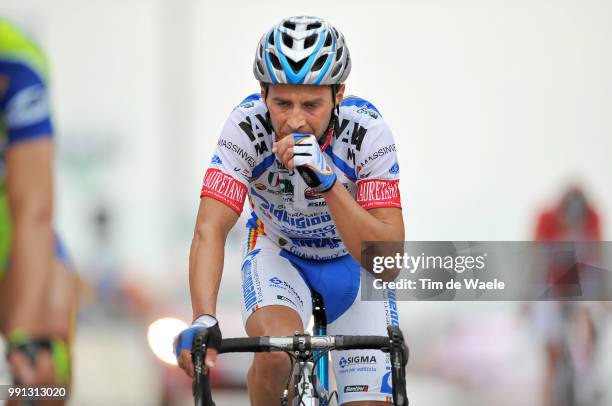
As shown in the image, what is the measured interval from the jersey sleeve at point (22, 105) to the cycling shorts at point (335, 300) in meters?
1.12

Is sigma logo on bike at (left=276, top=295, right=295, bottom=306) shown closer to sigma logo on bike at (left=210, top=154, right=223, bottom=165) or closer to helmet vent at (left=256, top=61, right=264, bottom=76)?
sigma logo on bike at (left=210, top=154, right=223, bottom=165)

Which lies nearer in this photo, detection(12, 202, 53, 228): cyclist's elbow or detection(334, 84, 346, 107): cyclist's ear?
detection(12, 202, 53, 228): cyclist's elbow

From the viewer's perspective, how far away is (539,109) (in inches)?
433

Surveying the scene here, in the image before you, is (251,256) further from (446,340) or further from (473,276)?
(446,340)

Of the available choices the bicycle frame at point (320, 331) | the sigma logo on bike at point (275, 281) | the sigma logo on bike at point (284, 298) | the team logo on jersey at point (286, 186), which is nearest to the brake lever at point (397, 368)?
the bicycle frame at point (320, 331)

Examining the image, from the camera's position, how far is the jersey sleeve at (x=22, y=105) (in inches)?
174

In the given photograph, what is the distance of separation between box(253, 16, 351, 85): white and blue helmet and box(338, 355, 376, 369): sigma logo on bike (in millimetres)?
1076

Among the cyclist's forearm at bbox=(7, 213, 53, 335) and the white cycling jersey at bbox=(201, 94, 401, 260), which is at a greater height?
the white cycling jersey at bbox=(201, 94, 401, 260)

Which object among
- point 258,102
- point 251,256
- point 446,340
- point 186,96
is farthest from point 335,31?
point 186,96

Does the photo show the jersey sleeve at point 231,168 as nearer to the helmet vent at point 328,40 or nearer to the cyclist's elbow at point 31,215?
the helmet vent at point 328,40

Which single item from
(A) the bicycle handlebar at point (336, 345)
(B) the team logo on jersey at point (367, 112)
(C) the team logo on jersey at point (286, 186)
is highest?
(B) the team logo on jersey at point (367, 112)

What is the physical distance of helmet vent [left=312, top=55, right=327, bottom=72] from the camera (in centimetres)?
473

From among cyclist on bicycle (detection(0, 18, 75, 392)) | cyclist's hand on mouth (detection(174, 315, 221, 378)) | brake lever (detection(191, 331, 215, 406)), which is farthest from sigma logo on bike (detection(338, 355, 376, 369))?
cyclist on bicycle (detection(0, 18, 75, 392))

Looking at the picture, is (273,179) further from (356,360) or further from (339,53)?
(356,360)
